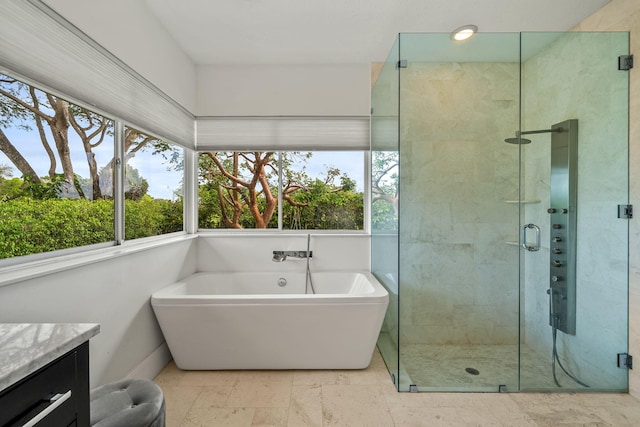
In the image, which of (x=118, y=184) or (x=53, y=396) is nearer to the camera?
(x=53, y=396)

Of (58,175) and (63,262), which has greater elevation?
(58,175)

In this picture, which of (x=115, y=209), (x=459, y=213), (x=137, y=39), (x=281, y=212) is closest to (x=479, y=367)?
(x=459, y=213)

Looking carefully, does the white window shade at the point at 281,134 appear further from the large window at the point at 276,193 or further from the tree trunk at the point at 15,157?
the tree trunk at the point at 15,157

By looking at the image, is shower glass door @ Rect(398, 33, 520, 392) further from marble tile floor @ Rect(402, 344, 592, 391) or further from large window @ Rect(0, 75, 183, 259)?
large window @ Rect(0, 75, 183, 259)

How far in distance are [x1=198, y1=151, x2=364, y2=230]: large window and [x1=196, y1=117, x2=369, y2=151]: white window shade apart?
→ 14 centimetres

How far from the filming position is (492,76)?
204 cm

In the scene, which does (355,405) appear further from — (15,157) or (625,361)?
(15,157)

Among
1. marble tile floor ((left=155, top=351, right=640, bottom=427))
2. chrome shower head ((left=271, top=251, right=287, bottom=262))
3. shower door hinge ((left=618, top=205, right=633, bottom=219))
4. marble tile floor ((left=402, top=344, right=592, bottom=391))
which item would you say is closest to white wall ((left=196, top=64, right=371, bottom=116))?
chrome shower head ((left=271, top=251, right=287, bottom=262))

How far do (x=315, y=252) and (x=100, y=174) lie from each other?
1.90 meters

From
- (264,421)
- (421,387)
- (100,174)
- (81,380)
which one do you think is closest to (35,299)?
(81,380)

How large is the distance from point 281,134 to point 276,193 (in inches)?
23.6

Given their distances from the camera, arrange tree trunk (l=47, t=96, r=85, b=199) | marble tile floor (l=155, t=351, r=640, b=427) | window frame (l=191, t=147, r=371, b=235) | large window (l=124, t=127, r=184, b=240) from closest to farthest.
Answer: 1. tree trunk (l=47, t=96, r=85, b=199)
2. marble tile floor (l=155, t=351, r=640, b=427)
3. large window (l=124, t=127, r=184, b=240)
4. window frame (l=191, t=147, r=371, b=235)

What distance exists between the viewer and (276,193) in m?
3.24

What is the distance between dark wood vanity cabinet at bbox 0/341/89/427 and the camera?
695mm
